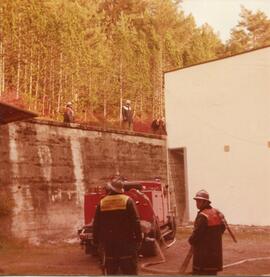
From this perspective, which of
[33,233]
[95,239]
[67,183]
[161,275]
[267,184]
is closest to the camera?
[95,239]

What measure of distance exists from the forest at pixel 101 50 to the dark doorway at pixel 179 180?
1198 millimetres

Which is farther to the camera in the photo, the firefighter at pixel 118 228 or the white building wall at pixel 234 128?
the white building wall at pixel 234 128

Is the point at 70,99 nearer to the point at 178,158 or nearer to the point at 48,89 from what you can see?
the point at 48,89

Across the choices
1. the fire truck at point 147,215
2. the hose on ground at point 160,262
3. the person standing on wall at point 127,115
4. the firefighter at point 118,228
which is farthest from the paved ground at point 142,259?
the person standing on wall at point 127,115

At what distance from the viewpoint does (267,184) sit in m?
9.15

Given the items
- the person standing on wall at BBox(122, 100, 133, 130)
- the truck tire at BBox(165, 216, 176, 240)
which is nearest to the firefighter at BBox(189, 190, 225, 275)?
the truck tire at BBox(165, 216, 176, 240)

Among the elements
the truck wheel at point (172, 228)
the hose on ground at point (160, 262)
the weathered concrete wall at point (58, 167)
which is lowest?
the hose on ground at point (160, 262)

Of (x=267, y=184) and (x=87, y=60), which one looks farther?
(x=87, y=60)

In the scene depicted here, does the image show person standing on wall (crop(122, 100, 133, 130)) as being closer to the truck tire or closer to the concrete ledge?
the concrete ledge

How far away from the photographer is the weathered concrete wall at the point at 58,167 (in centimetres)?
992

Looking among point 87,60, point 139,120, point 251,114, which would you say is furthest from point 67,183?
point 251,114

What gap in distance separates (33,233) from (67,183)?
55.4 inches

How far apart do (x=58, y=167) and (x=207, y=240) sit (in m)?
6.32

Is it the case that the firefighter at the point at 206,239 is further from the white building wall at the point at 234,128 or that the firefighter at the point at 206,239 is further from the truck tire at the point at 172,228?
the white building wall at the point at 234,128
